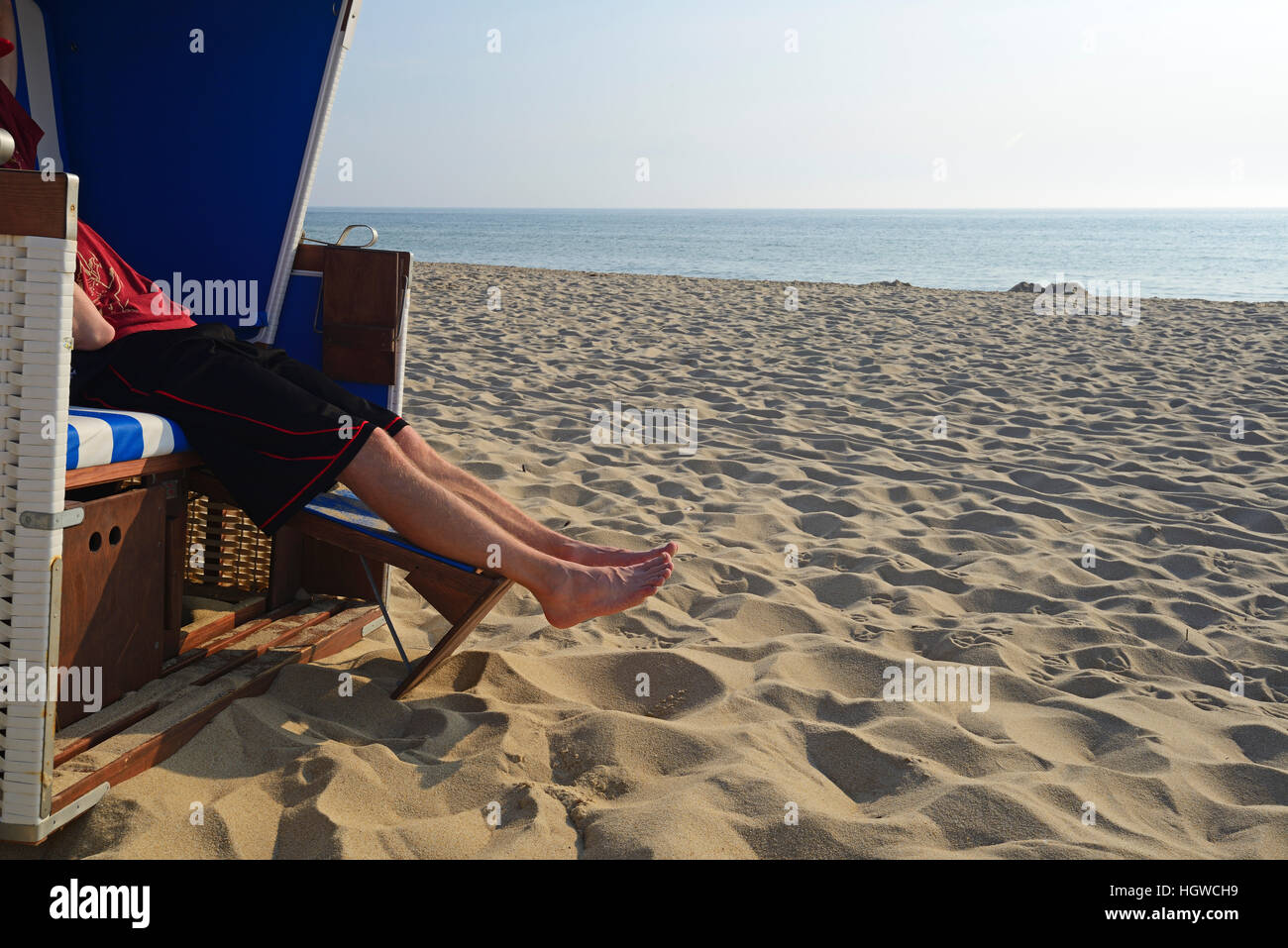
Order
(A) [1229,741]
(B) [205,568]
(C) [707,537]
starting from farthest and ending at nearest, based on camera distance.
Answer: (C) [707,537], (B) [205,568], (A) [1229,741]

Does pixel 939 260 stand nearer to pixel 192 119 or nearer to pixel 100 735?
pixel 192 119

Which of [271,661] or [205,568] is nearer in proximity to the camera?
[271,661]

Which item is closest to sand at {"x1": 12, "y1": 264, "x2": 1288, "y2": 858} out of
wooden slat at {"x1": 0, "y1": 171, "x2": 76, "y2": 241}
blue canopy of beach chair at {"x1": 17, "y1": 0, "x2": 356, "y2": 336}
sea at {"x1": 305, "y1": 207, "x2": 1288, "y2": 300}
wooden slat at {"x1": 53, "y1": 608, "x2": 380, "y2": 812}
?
wooden slat at {"x1": 53, "y1": 608, "x2": 380, "y2": 812}

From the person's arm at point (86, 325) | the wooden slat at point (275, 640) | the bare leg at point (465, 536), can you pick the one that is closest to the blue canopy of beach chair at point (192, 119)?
the person's arm at point (86, 325)

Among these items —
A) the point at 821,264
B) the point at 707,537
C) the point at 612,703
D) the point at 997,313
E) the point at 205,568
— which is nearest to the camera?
the point at 612,703

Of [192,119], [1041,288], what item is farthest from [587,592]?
[1041,288]

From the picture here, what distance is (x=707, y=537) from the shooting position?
140 inches

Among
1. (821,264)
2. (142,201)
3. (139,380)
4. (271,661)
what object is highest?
(821,264)

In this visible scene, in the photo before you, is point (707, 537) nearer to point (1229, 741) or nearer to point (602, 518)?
point (602, 518)

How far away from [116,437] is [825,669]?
1.75 m

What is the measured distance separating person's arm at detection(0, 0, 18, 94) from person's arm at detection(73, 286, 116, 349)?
844 mm

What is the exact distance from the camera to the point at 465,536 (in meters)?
2.20
